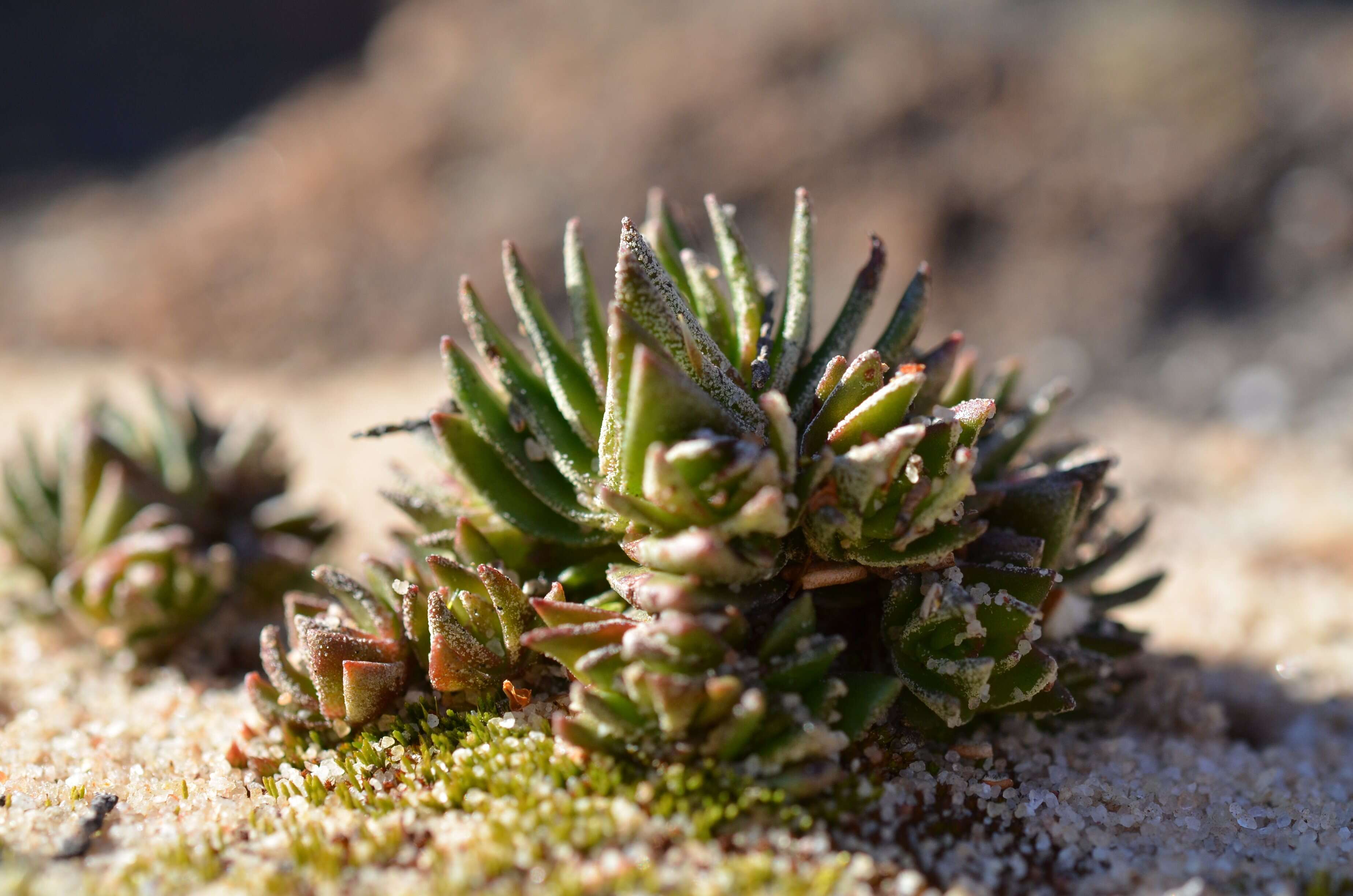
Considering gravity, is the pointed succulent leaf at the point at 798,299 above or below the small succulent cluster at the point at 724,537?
above

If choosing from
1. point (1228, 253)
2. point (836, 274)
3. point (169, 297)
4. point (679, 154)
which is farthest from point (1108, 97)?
point (169, 297)

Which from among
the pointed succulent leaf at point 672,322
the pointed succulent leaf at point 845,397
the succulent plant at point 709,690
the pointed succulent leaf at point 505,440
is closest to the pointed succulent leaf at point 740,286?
the pointed succulent leaf at point 672,322

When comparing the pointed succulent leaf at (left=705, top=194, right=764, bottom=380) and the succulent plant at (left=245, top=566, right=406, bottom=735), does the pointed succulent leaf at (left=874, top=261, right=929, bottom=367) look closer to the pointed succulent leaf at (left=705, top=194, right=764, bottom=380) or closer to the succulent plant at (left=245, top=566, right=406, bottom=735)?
the pointed succulent leaf at (left=705, top=194, right=764, bottom=380)

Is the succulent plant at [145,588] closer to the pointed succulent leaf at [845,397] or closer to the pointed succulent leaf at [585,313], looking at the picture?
the pointed succulent leaf at [585,313]

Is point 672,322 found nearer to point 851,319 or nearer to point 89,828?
point 851,319

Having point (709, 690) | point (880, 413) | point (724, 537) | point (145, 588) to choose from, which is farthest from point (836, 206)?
point (709, 690)

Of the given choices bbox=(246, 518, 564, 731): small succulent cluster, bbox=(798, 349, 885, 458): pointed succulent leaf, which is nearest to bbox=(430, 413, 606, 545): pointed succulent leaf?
bbox=(246, 518, 564, 731): small succulent cluster
